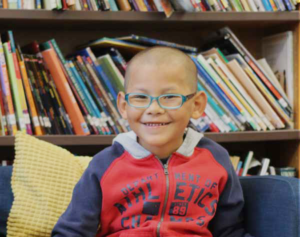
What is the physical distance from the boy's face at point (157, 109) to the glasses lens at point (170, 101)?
1cm

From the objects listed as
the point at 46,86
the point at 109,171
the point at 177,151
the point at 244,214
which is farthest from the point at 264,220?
the point at 46,86

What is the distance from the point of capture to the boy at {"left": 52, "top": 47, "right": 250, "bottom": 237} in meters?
1.20

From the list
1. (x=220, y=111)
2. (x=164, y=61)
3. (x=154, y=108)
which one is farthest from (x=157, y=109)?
(x=220, y=111)

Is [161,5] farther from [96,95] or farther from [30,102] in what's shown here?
[30,102]

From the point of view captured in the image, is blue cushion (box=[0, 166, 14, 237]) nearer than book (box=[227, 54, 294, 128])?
Yes

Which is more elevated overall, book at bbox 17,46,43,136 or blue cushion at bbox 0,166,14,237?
book at bbox 17,46,43,136

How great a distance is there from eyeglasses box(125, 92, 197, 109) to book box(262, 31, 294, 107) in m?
1.03

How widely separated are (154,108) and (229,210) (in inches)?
13.9

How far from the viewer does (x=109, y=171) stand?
1.25 meters

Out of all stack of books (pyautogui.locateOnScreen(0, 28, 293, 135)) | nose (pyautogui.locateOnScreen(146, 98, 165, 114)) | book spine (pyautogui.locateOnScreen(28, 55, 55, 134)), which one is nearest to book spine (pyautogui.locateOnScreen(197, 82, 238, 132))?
stack of books (pyautogui.locateOnScreen(0, 28, 293, 135))

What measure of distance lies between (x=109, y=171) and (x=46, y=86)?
705mm

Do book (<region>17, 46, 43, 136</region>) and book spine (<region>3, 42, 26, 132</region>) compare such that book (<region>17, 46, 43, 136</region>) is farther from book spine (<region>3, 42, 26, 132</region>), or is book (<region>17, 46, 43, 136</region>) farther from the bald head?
the bald head

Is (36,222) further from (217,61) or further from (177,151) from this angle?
(217,61)

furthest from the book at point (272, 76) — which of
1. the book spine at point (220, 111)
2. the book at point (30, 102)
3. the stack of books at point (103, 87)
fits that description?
the book at point (30, 102)
